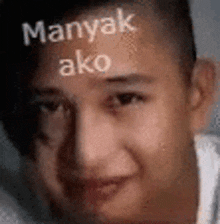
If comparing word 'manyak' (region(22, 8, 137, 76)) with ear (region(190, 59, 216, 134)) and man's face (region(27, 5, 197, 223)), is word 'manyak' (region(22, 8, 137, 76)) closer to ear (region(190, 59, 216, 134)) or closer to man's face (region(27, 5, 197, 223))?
man's face (region(27, 5, 197, 223))

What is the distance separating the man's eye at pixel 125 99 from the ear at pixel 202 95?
4.0 inches

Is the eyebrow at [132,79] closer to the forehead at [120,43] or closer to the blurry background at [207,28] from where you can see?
the forehead at [120,43]

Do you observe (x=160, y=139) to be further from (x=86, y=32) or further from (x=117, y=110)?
(x=86, y=32)

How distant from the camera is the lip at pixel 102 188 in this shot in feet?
1.62

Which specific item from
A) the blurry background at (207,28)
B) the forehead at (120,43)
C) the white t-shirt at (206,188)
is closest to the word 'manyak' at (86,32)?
the forehead at (120,43)

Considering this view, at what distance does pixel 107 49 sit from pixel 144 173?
245 millimetres

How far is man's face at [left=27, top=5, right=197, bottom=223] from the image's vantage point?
0.48 meters

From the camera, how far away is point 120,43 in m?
0.48

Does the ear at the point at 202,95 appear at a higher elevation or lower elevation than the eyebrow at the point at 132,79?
lower

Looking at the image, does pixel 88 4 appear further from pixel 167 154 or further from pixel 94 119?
pixel 167 154

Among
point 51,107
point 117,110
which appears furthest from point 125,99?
point 51,107

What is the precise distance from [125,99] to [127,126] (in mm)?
51

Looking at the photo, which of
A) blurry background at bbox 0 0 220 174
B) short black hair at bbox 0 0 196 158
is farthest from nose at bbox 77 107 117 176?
blurry background at bbox 0 0 220 174

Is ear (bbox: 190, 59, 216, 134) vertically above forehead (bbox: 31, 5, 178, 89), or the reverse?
forehead (bbox: 31, 5, 178, 89)
